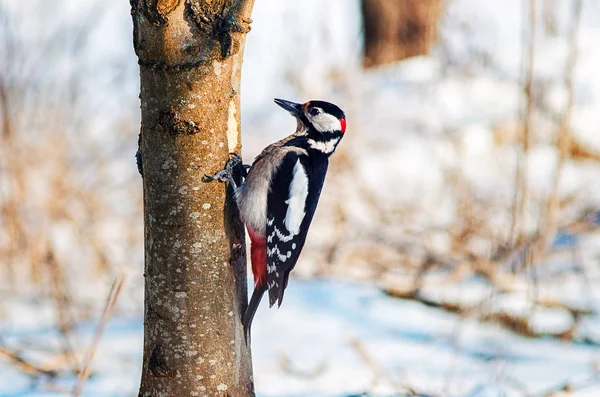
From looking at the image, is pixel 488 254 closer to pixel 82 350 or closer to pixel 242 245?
pixel 82 350

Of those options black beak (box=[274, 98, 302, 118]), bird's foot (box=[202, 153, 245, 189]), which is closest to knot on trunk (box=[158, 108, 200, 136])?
bird's foot (box=[202, 153, 245, 189])

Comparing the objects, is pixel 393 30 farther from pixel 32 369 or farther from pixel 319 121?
pixel 32 369

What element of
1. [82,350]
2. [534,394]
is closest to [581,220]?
[534,394]

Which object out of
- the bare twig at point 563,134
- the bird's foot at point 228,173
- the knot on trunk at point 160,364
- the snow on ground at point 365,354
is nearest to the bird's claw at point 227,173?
the bird's foot at point 228,173

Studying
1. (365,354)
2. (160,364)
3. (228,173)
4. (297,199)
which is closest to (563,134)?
(365,354)

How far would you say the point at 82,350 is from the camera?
3.57 meters

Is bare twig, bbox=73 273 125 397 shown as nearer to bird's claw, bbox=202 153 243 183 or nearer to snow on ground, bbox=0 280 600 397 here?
bird's claw, bbox=202 153 243 183

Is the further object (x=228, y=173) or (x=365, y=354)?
(x=365, y=354)

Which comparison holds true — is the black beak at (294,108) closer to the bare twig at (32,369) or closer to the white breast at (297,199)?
the white breast at (297,199)

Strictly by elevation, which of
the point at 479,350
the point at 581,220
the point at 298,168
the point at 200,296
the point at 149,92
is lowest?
the point at 479,350

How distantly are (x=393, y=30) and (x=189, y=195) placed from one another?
721cm

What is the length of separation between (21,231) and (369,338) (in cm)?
251

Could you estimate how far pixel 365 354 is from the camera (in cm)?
310

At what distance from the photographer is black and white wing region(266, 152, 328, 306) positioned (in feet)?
8.98
